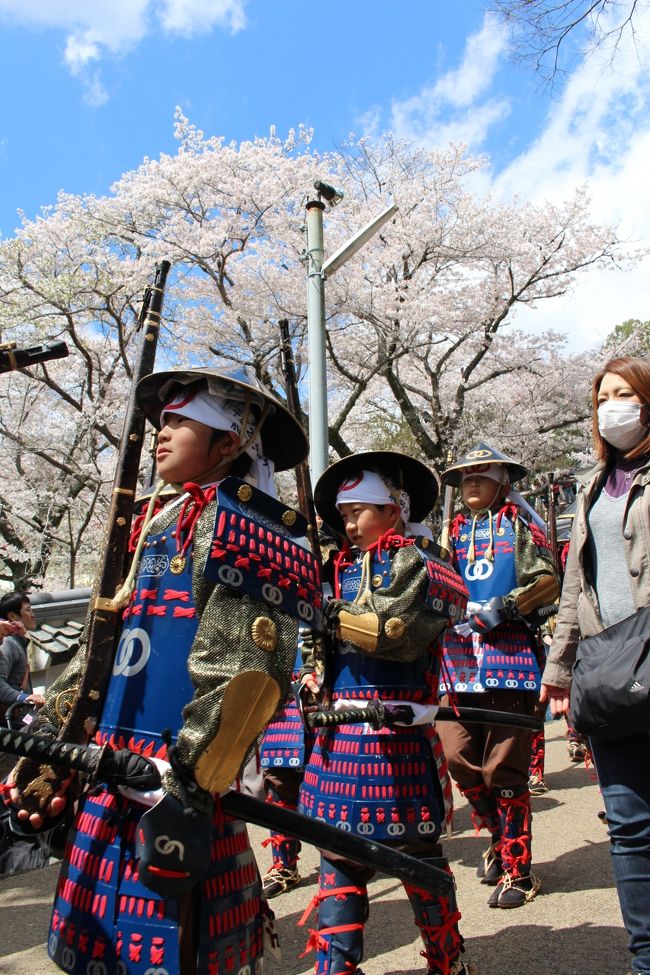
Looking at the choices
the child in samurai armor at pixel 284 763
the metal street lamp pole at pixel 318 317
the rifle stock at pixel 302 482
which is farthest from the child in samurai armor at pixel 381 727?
the metal street lamp pole at pixel 318 317

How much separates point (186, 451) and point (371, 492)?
1.52 meters

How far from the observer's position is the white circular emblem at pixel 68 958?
71.5 inches

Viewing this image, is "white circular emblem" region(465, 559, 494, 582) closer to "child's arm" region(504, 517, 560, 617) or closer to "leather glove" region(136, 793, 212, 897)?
"child's arm" region(504, 517, 560, 617)

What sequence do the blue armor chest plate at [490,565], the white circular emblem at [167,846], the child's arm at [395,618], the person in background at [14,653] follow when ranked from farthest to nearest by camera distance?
1. the person in background at [14,653]
2. the blue armor chest plate at [490,565]
3. the child's arm at [395,618]
4. the white circular emblem at [167,846]

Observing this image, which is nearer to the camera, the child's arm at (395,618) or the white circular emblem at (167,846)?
the white circular emblem at (167,846)

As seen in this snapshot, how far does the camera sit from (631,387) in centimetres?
296

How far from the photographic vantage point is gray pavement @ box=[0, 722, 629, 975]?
3262mm

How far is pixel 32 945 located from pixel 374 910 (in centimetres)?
166

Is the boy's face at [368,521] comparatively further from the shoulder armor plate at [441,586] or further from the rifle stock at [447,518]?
the rifle stock at [447,518]

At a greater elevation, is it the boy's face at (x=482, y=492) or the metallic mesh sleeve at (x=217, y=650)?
the boy's face at (x=482, y=492)

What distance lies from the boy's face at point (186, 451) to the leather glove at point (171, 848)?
0.92 m

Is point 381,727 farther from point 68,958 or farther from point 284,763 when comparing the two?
point 68,958

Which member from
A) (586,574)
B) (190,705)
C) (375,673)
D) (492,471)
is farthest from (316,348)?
(190,705)

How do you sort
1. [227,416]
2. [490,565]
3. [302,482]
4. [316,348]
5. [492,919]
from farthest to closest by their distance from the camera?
[316,348] → [490,565] → [302,482] → [492,919] → [227,416]
